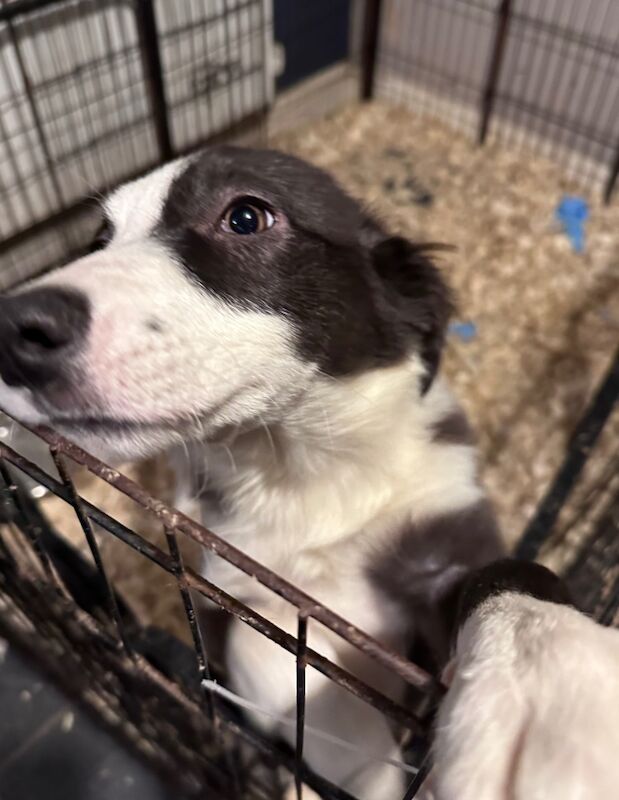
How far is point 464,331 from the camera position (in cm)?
212

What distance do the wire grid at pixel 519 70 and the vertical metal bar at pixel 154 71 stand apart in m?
1.02

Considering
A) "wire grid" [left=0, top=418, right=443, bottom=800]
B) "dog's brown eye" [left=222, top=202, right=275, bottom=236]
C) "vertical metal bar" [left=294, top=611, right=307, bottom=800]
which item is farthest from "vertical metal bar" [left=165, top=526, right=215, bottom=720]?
"dog's brown eye" [left=222, top=202, right=275, bottom=236]

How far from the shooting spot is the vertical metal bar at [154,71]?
6.79 ft

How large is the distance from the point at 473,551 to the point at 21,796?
87 centimetres

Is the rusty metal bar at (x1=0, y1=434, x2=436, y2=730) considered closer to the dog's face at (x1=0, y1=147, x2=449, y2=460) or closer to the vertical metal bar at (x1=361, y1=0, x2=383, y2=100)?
the dog's face at (x1=0, y1=147, x2=449, y2=460)

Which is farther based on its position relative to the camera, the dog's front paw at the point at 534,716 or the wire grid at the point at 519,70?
the wire grid at the point at 519,70

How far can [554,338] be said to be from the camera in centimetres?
212

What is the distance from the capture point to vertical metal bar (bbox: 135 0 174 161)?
2068 mm

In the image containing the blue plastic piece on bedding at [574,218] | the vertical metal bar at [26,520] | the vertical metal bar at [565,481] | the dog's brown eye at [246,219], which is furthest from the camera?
the blue plastic piece on bedding at [574,218]

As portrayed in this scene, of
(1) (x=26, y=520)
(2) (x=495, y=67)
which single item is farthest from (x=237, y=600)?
(2) (x=495, y=67)

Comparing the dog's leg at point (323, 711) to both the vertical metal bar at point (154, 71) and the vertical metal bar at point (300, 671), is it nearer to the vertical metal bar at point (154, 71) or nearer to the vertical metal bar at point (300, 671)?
the vertical metal bar at point (300, 671)

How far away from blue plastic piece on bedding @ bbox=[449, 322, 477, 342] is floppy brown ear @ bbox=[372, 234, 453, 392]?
3.35 feet

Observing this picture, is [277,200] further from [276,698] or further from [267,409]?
[276,698]

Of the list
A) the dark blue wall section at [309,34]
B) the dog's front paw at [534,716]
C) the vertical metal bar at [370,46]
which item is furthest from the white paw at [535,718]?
the vertical metal bar at [370,46]
